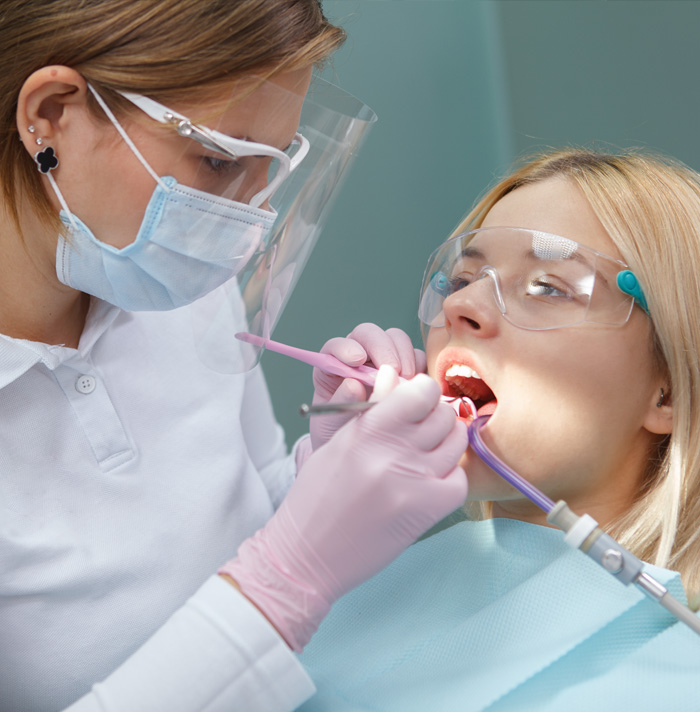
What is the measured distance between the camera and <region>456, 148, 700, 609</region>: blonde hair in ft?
4.87

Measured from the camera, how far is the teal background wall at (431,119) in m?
2.19

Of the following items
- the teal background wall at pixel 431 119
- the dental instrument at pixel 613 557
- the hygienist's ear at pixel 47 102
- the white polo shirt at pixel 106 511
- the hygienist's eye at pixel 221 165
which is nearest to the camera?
the dental instrument at pixel 613 557

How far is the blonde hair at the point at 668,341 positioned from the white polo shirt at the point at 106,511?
0.72 metres

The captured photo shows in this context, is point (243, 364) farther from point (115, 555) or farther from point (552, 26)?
point (552, 26)

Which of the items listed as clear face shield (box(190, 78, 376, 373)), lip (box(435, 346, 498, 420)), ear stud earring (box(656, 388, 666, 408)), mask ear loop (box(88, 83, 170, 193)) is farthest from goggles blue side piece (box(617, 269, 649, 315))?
mask ear loop (box(88, 83, 170, 193))

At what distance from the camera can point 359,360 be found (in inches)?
61.8

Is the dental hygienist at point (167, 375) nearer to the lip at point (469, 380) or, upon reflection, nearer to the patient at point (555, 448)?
the lip at point (469, 380)

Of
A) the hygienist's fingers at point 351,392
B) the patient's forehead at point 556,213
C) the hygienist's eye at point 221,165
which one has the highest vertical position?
the patient's forehead at point 556,213

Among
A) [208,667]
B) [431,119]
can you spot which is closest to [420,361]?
[208,667]

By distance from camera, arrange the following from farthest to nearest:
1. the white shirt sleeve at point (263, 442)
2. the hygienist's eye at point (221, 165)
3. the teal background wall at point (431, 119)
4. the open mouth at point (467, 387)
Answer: the teal background wall at point (431, 119) < the white shirt sleeve at point (263, 442) < the open mouth at point (467, 387) < the hygienist's eye at point (221, 165)

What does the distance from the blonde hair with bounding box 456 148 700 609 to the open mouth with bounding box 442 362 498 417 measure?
1.09 ft

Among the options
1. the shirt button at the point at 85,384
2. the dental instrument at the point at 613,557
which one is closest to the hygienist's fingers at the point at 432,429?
the dental instrument at the point at 613,557

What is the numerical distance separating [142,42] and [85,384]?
667 mm

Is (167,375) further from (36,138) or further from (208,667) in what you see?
(208,667)
